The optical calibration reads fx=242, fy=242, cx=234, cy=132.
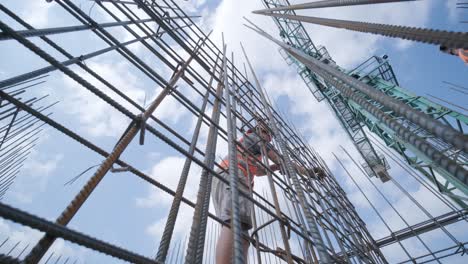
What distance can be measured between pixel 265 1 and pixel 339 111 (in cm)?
845

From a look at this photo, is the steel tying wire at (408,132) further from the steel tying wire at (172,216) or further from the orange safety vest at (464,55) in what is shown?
the orange safety vest at (464,55)

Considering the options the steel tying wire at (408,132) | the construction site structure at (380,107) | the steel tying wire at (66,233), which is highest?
the construction site structure at (380,107)

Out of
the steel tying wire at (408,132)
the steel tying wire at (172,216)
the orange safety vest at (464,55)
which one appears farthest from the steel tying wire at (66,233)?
the orange safety vest at (464,55)

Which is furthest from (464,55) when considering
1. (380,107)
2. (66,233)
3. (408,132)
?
(66,233)

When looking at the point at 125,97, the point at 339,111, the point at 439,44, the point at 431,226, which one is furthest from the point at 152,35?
the point at 339,111

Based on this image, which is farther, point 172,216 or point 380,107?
A: point 380,107

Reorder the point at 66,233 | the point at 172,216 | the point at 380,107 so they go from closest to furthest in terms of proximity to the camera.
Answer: the point at 66,233, the point at 172,216, the point at 380,107

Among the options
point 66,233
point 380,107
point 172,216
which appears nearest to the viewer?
point 66,233

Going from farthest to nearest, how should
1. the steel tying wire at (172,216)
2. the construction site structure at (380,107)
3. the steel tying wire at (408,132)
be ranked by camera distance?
the construction site structure at (380,107), the steel tying wire at (172,216), the steel tying wire at (408,132)

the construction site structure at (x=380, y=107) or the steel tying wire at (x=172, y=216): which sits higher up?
the construction site structure at (x=380, y=107)

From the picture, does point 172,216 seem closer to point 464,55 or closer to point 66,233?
point 66,233

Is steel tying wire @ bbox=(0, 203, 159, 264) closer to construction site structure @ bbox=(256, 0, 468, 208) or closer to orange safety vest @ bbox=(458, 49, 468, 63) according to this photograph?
construction site structure @ bbox=(256, 0, 468, 208)

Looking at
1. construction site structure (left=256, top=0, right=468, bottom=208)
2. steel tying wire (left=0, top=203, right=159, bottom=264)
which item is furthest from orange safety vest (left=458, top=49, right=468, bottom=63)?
steel tying wire (left=0, top=203, right=159, bottom=264)

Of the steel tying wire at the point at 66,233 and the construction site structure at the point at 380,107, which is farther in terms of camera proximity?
the construction site structure at the point at 380,107
